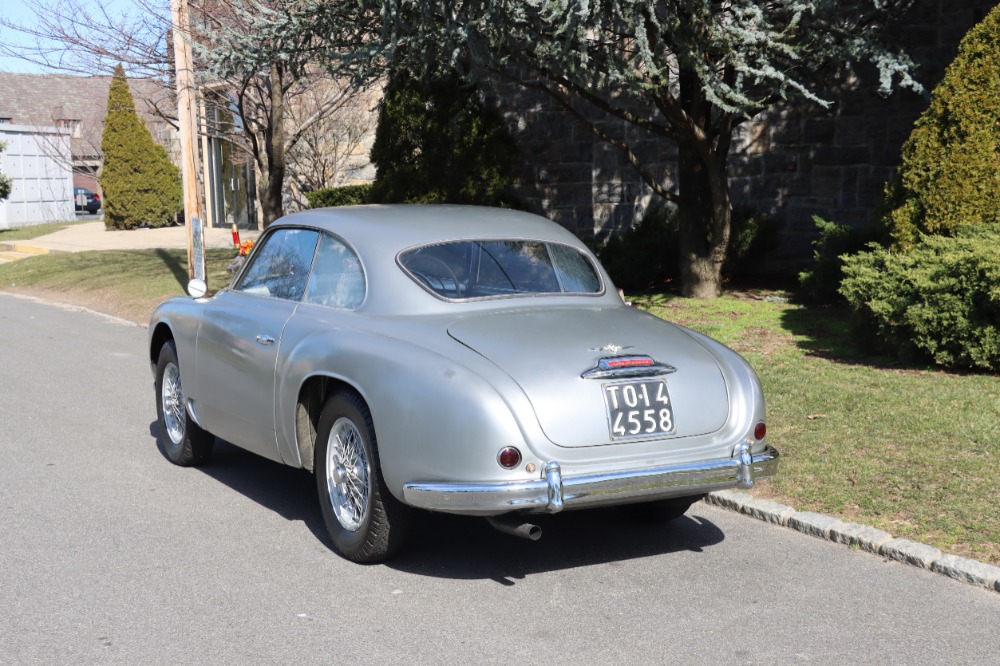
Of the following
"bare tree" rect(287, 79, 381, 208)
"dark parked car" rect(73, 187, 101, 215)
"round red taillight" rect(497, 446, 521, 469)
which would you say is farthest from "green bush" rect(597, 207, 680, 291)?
"dark parked car" rect(73, 187, 101, 215)

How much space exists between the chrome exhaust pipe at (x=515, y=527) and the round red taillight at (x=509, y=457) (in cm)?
30

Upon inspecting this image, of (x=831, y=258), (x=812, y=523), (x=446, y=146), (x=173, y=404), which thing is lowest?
(x=812, y=523)

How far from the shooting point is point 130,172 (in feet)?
113

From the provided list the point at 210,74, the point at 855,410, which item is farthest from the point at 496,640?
the point at 210,74

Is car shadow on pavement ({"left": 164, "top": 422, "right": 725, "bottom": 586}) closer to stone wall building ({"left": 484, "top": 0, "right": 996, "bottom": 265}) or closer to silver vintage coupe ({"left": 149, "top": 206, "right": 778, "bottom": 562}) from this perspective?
silver vintage coupe ({"left": 149, "top": 206, "right": 778, "bottom": 562})

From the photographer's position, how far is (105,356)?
1241 cm

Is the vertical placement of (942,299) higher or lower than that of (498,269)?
lower

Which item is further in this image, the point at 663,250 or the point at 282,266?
the point at 663,250

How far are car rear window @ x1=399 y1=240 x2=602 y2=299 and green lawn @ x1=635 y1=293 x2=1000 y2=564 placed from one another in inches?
66.3

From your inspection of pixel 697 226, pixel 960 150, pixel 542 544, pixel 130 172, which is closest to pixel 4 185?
pixel 130 172

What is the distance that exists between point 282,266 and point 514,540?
6.85 feet

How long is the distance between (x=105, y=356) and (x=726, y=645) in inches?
375

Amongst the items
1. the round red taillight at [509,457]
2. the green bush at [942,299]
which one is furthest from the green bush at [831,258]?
the round red taillight at [509,457]

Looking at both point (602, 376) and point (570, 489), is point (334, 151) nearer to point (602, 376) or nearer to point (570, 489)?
point (602, 376)
